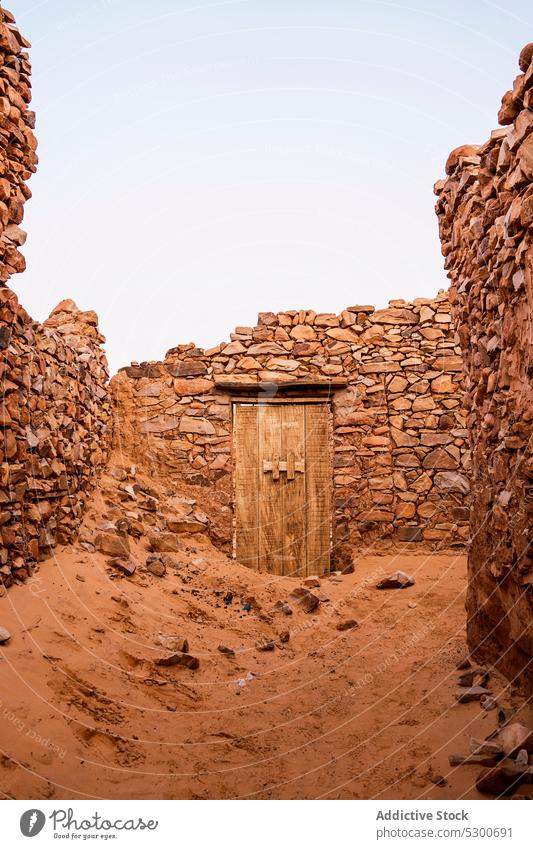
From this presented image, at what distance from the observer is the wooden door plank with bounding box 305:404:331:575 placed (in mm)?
7031

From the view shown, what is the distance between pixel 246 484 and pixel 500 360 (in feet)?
14.7

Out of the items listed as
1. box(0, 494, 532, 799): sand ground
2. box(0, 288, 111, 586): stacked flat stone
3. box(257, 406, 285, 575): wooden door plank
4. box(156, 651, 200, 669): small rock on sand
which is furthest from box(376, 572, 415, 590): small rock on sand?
box(0, 288, 111, 586): stacked flat stone

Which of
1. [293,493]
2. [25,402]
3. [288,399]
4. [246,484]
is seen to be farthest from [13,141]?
[293,493]

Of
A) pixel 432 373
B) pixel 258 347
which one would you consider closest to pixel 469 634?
pixel 432 373

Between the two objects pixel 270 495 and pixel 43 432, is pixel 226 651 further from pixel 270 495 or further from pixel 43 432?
pixel 270 495

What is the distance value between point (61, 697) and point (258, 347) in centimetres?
503

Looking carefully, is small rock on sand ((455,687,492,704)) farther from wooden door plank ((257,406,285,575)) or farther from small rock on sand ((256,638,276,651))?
wooden door plank ((257,406,285,575))

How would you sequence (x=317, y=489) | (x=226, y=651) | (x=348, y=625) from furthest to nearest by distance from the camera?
(x=317, y=489), (x=348, y=625), (x=226, y=651)

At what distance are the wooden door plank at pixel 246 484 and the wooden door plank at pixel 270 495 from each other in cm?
6

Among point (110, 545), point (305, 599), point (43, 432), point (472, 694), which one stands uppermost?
point (43, 432)

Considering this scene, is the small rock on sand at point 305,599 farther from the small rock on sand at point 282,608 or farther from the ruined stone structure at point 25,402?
the ruined stone structure at point 25,402

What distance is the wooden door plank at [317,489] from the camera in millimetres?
7031

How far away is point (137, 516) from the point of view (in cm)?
616

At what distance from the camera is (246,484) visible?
284 inches
